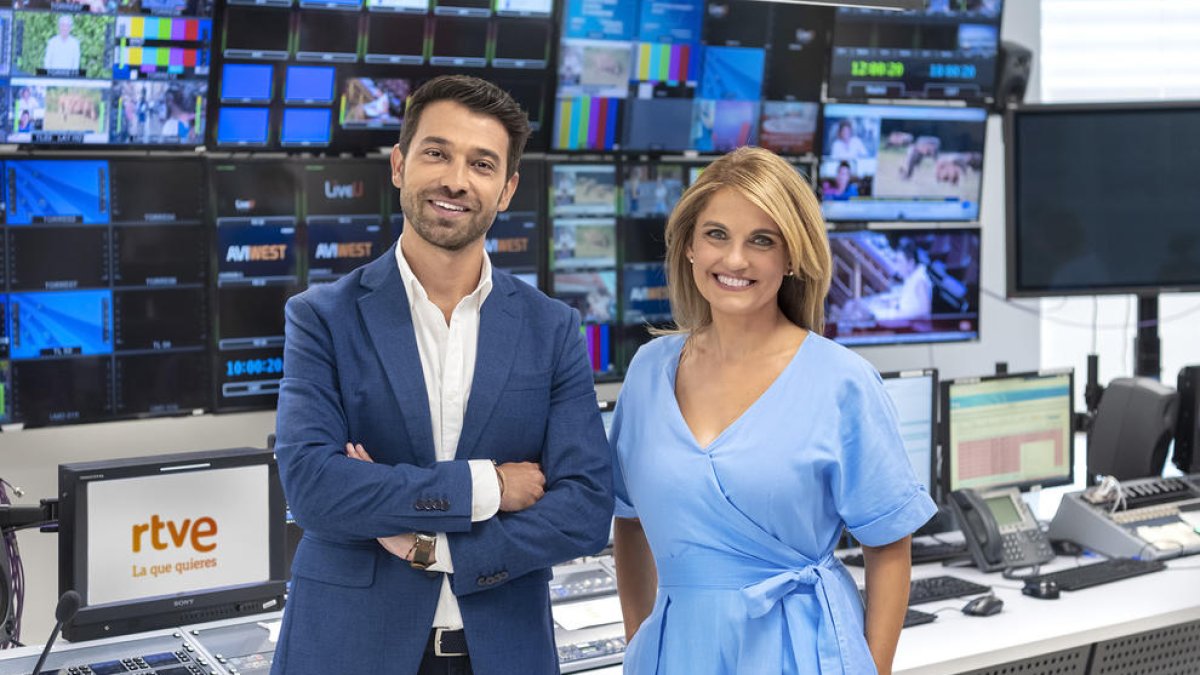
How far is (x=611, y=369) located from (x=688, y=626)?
262 centimetres

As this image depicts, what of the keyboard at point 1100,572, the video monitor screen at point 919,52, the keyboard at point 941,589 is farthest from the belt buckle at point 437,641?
the video monitor screen at point 919,52

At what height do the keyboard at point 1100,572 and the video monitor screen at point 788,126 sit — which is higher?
the video monitor screen at point 788,126

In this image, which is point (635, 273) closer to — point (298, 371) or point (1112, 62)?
point (1112, 62)

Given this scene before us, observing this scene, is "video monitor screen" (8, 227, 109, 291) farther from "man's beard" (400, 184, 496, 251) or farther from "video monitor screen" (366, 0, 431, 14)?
"man's beard" (400, 184, 496, 251)

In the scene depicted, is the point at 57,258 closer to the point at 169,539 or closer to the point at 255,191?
the point at 255,191

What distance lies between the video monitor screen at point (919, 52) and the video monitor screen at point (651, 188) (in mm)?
653

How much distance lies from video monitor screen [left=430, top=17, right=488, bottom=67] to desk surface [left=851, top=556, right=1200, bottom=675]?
6.49 ft

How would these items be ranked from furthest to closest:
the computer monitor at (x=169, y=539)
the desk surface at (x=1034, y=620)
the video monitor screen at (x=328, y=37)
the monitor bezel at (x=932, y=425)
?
the video monitor screen at (x=328, y=37), the monitor bezel at (x=932, y=425), the desk surface at (x=1034, y=620), the computer monitor at (x=169, y=539)

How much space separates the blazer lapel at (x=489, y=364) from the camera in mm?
1967

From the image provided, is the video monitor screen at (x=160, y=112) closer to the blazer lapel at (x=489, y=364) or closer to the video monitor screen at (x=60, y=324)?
the video monitor screen at (x=60, y=324)

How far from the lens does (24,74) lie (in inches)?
146

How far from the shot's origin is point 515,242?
14.5 ft

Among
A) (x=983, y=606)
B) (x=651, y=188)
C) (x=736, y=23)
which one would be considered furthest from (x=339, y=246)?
(x=983, y=606)

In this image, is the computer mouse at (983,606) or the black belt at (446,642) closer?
the black belt at (446,642)
